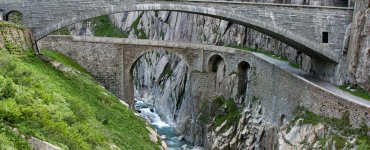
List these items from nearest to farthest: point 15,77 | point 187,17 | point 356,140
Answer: point 15,77, point 356,140, point 187,17

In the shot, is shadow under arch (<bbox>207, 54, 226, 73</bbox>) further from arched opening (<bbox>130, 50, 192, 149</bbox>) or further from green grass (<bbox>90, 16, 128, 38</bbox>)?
green grass (<bbox>90, 16, 128, 38</bbox>)

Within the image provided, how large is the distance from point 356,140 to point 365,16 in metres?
10.4

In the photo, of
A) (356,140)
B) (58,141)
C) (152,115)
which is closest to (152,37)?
(152,115)

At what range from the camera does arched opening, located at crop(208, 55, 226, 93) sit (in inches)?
1801

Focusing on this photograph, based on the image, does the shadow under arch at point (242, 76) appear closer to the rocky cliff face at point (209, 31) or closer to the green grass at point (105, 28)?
Result: the rocky cliff face at point (209, 31)

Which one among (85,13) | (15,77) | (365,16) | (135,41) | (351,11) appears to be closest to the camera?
(15,77)

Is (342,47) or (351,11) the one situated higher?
(351,11)

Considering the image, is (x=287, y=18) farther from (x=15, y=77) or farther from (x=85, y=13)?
(x=15, y=77)

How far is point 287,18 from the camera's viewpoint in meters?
32.5

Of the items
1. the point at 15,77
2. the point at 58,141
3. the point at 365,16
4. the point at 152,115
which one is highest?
the point at 365,16

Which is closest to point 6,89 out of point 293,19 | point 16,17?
point 293,19

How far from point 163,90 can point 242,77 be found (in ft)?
57.7

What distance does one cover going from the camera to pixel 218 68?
153 feet

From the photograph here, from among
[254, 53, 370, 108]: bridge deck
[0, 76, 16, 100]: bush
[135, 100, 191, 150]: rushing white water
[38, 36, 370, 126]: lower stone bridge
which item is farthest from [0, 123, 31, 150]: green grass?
[135, 100, 191, 150]: rushing white water
